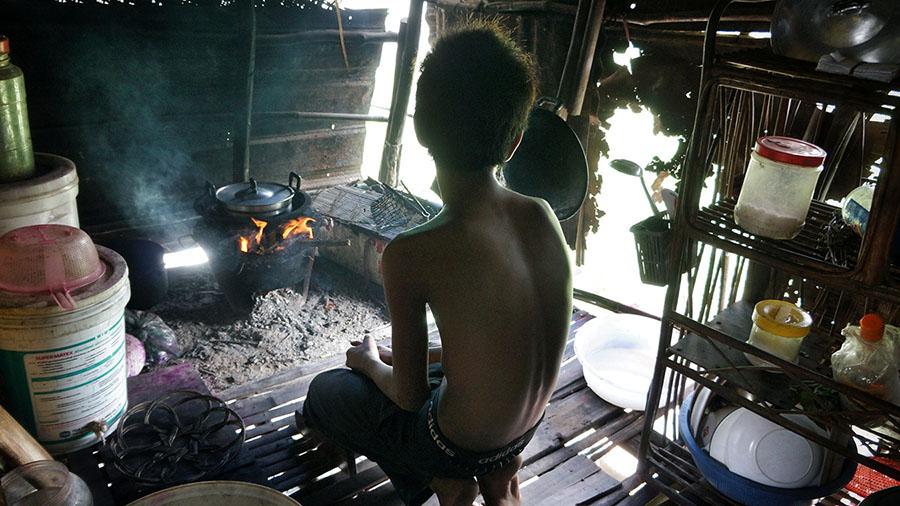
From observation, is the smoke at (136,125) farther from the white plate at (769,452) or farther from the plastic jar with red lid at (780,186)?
the white plate at (769,452)

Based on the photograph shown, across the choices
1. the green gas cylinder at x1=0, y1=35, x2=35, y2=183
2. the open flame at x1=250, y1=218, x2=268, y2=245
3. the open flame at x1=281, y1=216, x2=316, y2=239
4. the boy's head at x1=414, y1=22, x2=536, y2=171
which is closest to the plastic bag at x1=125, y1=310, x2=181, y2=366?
the open flame at x1=250, y1=218, x2=268, y2=245

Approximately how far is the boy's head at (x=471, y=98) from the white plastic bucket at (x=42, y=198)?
2085 mm

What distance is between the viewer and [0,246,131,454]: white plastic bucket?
7.58ft

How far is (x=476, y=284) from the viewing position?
1924mm

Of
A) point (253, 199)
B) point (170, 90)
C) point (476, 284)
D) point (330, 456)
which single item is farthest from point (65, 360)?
point (170, 90)

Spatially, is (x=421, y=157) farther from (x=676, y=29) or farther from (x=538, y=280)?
(x=538, y=280)

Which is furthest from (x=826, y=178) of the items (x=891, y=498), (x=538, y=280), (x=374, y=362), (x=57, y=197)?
(x=57, y=197)

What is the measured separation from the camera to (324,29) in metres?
5.34

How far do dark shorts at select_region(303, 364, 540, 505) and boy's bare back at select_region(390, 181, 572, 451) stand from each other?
7cm

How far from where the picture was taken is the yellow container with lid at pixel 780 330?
90.4 inches

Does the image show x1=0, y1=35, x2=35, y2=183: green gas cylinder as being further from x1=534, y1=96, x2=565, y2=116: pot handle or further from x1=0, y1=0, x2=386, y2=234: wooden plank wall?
x1=534, y1=96, x2=565, y2=116: pot handle

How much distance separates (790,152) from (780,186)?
0.12 metres

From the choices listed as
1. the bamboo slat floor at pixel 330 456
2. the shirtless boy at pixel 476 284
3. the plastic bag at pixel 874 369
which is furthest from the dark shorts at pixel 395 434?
the plastic bag at pixel 874 369

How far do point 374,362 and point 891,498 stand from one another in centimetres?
189
